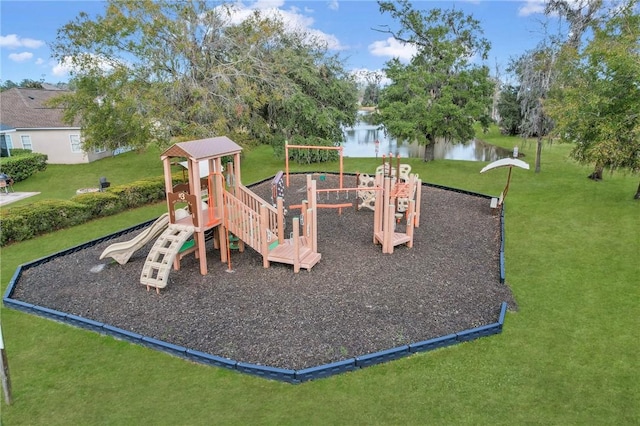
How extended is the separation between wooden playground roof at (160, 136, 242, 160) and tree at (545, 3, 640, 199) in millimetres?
10888

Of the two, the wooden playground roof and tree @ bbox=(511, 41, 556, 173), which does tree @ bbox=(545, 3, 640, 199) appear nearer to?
tree @ bbox=(511, 41, 556, 173)

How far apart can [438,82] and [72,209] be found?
689 inches

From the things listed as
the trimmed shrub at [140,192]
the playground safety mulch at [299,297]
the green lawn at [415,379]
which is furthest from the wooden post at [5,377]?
the trimmed shrub at [140,192]

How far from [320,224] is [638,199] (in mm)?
11120

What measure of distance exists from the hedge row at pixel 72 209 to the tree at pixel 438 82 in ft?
39.1

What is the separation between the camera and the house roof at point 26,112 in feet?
79.9

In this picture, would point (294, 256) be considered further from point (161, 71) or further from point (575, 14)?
point (575, 14)

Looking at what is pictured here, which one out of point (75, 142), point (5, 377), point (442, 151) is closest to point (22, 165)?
Answer: point (75, 142)

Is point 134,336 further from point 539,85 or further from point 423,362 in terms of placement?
point 539,85

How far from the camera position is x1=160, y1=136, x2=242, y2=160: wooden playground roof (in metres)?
8.43

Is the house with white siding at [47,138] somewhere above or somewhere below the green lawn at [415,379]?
above

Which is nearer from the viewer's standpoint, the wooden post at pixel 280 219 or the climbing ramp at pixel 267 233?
the climbing ramp at pixel 267 233

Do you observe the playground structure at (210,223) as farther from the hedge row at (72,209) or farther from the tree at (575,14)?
the tree at (575,14)

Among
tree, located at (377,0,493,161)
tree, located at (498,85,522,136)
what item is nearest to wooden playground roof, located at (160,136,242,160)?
tree, located at (377,0,493,161)
